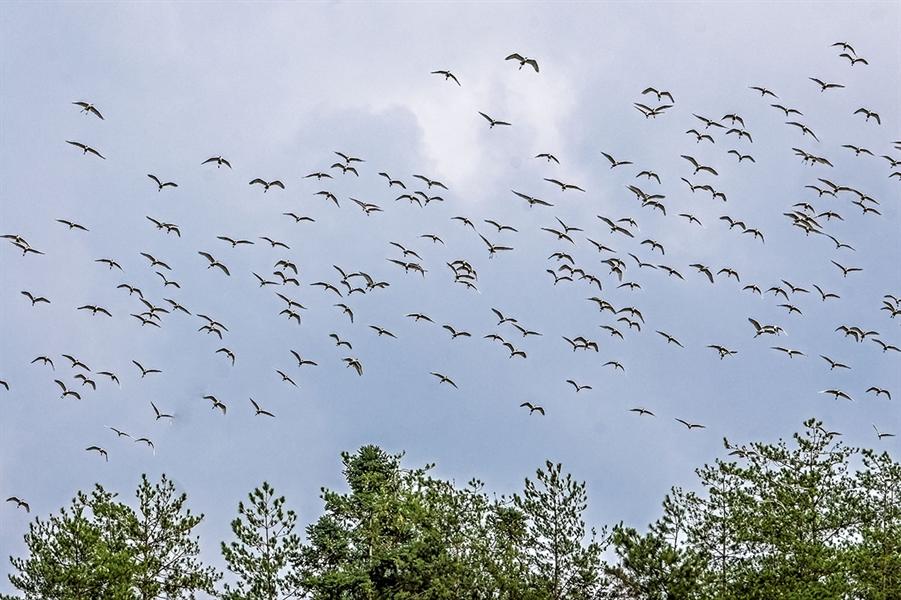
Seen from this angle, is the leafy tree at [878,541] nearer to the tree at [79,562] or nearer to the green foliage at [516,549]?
the green foliage at [516,549]

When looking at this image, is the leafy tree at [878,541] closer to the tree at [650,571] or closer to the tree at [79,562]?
the tree at [650,571]


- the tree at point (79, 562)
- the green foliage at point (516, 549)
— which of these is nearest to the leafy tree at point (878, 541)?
the green foliage at point (516, 549)

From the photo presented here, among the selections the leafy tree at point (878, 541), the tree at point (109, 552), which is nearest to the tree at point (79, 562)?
the tree at point (109, 552)

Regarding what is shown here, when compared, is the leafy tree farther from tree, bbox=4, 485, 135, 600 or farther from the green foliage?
tree, bbox=4, 485, 135, 600

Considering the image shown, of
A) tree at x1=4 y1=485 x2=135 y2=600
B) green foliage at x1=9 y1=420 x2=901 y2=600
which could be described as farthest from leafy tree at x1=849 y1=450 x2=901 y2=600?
tree at x1=4 y1=485 x2=135 y2=600

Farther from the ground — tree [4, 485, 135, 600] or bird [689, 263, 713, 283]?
bird [689, 263, 713, 283]

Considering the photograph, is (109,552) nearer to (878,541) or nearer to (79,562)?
(79,562)

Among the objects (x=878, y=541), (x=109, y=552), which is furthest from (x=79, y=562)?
(x=878, y=541)

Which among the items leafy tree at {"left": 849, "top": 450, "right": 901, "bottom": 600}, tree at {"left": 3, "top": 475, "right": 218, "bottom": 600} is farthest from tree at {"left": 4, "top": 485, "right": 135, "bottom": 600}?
leafy tree at {"left": 849, "top": 450, "right": 901, "bottom": 600}

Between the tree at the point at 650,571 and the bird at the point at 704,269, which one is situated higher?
the bird at the point at 704,269

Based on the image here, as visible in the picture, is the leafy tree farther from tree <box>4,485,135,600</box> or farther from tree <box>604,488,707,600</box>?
tree <box>4,485,135,600</box>

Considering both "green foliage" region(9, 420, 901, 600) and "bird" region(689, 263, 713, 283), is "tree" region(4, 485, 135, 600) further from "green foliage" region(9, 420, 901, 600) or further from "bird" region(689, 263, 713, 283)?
"bird" region(689, 263, 713, 283)

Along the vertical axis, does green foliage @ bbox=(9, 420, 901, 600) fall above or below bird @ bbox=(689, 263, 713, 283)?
below

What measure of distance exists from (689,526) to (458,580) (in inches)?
462
